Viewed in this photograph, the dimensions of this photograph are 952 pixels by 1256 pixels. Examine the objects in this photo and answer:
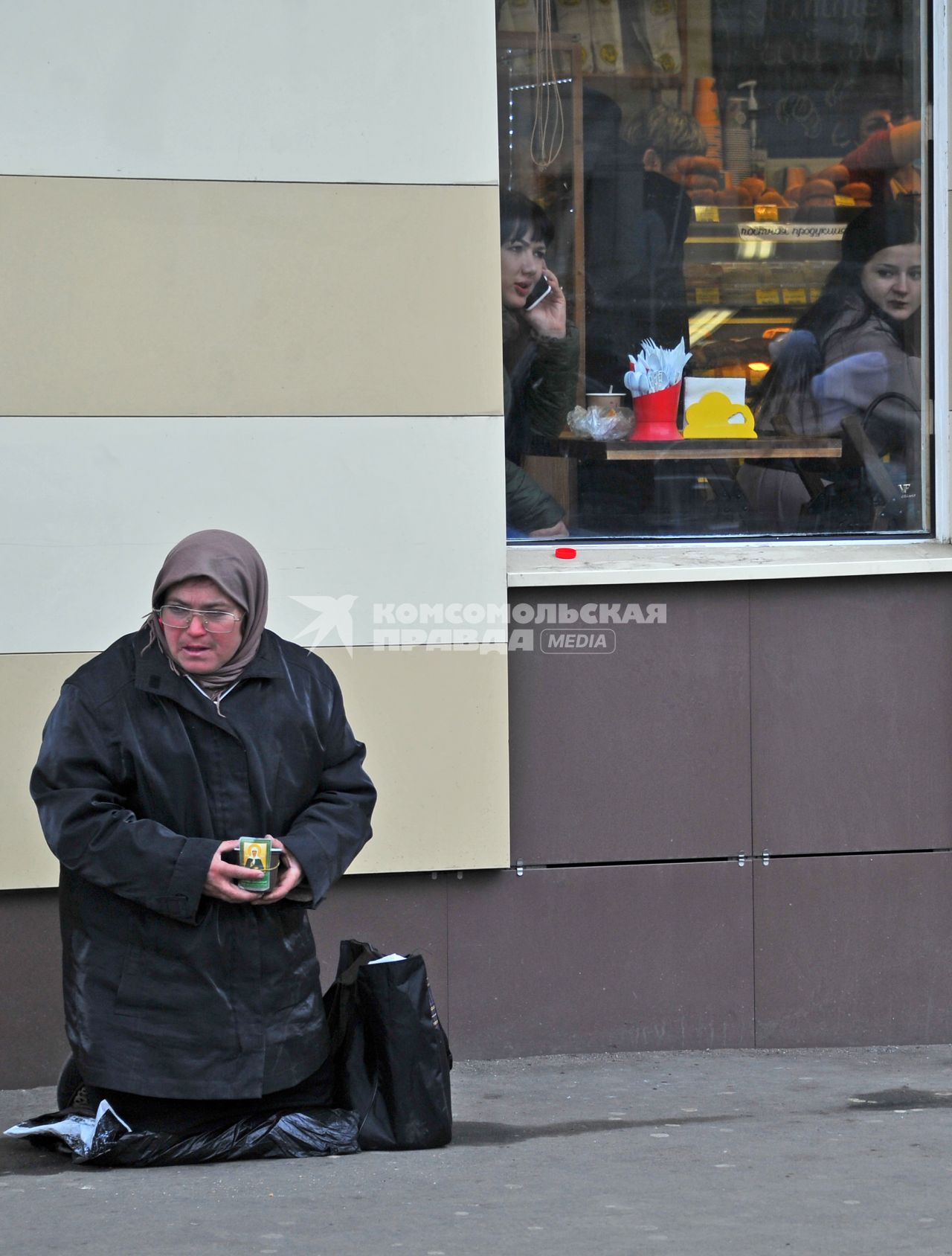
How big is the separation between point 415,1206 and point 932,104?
4003 mm

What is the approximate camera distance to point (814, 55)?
543cm

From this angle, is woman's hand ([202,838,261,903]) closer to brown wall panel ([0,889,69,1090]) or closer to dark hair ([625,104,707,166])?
brown wall panel ([0,889,69,1090])

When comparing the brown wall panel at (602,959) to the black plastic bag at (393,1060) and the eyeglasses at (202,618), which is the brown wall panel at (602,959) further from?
the eyeglasses at (202,618)

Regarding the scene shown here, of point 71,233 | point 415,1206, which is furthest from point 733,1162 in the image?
point 71,233

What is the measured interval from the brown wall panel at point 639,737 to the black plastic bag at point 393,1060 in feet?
3.33

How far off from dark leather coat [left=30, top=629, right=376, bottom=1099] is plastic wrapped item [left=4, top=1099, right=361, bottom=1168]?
0.14 metres

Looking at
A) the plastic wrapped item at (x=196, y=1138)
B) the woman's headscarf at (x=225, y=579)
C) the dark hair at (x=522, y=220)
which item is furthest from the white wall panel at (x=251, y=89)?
the plastic wrapped item at (x=196, y=1138)

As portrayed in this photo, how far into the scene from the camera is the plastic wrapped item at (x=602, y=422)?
5410 millimetres

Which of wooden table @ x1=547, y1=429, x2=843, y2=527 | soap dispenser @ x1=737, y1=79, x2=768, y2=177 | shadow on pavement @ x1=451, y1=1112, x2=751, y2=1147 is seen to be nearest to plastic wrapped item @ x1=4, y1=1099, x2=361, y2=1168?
shadow on pavement @ x1=451, y1=1112, x2=751, y2=1147

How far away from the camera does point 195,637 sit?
3914 millimetres

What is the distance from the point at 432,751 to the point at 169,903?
132cm

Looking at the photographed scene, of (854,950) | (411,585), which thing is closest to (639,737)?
(411,585)

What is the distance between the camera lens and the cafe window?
210 inches

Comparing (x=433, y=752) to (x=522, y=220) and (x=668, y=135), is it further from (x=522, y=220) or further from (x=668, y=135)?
(x=668, y=135)
